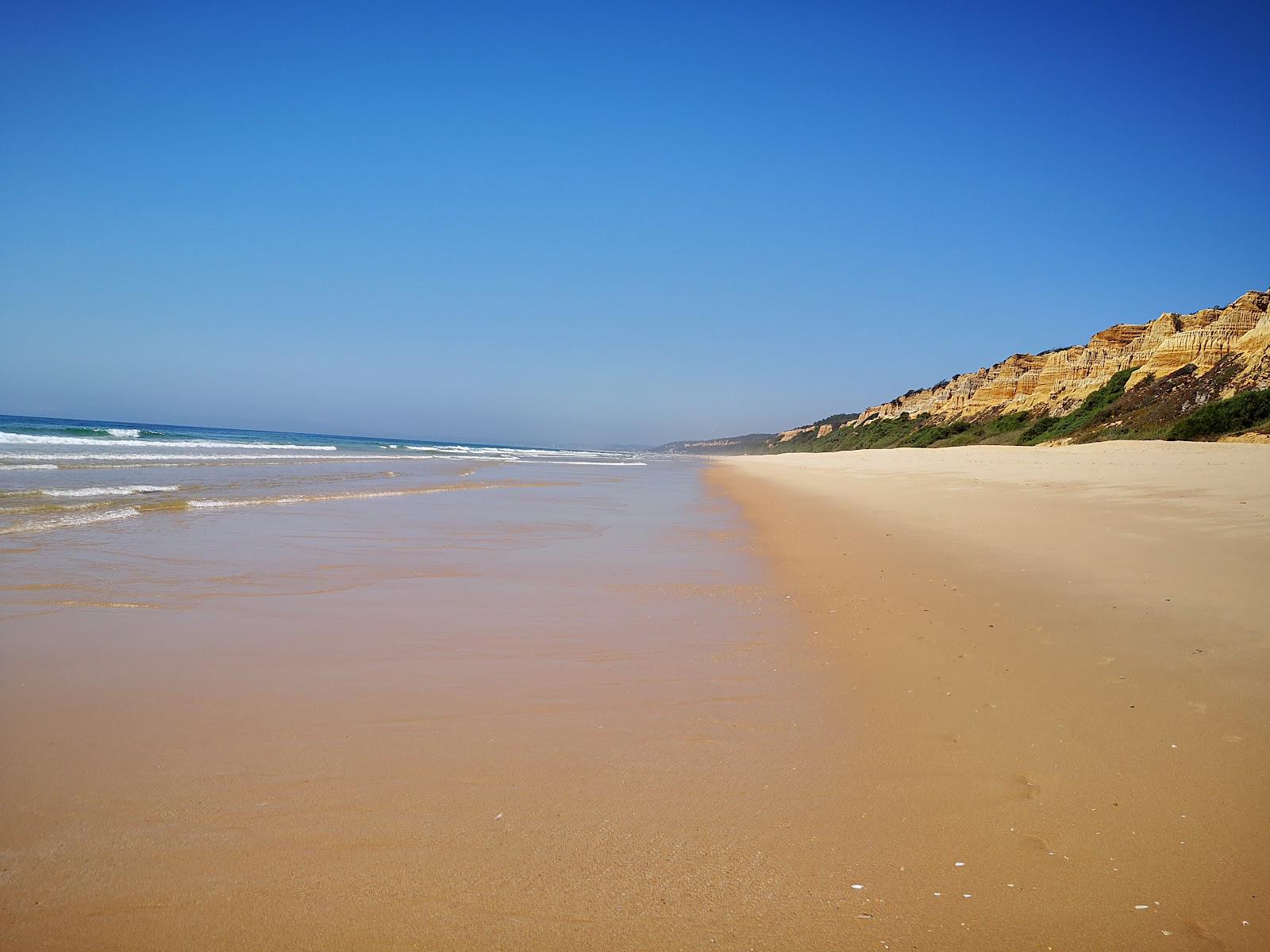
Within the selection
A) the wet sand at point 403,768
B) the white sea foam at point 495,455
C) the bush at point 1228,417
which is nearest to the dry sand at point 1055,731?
the wet sand at point 403,768

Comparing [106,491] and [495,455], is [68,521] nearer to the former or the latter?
[106,491]

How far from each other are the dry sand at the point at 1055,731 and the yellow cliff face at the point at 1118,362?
2909 cm

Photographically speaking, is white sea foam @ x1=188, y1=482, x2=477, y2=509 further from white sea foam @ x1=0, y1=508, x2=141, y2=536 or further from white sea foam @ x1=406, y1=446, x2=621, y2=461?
white sea foam @ x1=406, y1=446, x2=621, y2=461

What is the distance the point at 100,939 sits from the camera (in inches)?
68.2

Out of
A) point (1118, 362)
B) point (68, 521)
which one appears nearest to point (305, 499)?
point (68, 521)

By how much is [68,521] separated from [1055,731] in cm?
1024

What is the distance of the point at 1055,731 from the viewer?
2.94m

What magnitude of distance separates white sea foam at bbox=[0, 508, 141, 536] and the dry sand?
8.23m

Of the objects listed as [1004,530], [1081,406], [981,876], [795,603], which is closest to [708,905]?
[981,876]

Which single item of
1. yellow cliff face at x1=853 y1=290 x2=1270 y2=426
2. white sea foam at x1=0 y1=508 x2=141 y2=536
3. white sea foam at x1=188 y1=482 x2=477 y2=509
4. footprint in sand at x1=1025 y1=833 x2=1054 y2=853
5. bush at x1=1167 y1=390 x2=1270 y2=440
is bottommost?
footprint in sand at x1=1025 y1=833 x2=1054 y2=853

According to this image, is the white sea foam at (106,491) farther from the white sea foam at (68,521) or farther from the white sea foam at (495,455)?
the white sea foam at (495,455)

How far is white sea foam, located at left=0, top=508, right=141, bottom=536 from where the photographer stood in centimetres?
749

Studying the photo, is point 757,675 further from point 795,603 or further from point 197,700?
point 197,700

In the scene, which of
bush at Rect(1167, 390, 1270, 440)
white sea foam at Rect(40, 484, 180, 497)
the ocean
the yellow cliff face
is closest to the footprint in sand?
the ocean
